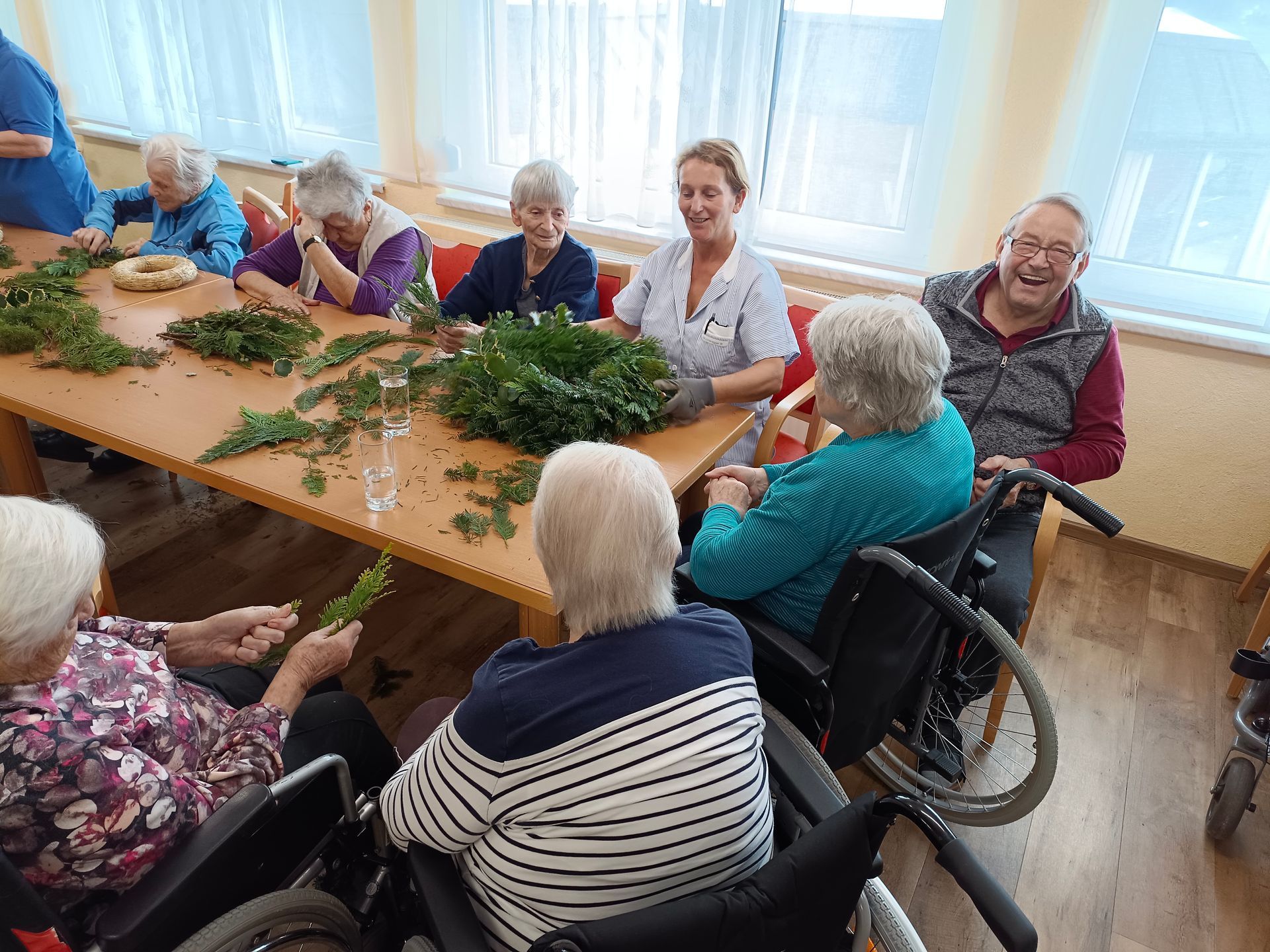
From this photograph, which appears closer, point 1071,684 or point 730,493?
point 730,493

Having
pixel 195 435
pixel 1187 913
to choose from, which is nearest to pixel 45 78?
pixel 195 435

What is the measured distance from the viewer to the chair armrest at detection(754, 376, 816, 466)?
2445 millimetres

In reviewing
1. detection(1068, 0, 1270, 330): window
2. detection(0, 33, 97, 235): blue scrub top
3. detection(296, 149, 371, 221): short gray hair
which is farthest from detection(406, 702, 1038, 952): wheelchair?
detection(0, 33, 97, 235): blue scrub top

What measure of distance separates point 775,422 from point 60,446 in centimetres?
270

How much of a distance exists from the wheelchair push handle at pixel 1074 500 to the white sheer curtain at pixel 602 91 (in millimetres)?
2178

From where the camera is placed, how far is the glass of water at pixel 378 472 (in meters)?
1.76

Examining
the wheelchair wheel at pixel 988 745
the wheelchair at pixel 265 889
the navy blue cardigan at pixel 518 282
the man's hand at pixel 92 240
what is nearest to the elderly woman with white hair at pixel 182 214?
the man's hand at pixel 92 240

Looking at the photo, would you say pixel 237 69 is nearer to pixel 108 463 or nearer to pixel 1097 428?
pixel 108 463

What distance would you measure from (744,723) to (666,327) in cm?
175

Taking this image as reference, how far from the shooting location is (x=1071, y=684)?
8.53 feet

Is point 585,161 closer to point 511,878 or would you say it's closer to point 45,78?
point 45,78

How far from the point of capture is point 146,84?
5191 millimetres

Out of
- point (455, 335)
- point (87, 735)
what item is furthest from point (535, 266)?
point (87, 735)

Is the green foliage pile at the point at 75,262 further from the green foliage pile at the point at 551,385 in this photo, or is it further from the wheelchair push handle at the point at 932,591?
the wheelchair push handle at the point at 932,591
